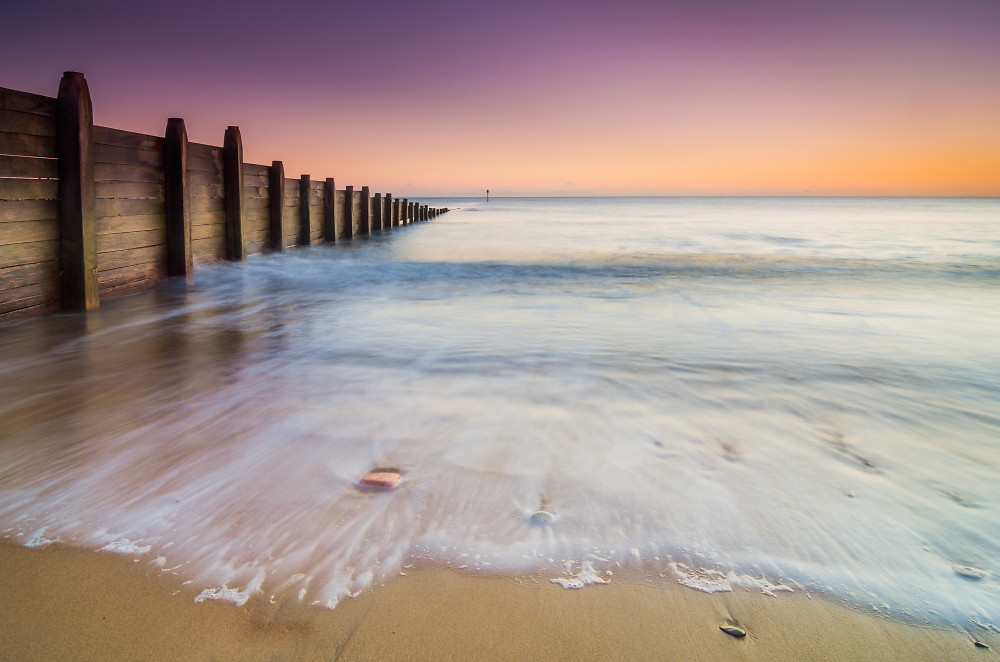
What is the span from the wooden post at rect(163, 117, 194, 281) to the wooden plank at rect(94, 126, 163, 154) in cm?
13

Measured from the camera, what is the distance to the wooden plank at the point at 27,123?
13.5 ft

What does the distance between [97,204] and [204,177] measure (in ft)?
7.77

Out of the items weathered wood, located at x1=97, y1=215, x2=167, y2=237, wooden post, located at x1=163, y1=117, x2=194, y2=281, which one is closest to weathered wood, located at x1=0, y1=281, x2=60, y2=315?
weathered wood, located at x1=97, y1=215, x2=167, y2=237

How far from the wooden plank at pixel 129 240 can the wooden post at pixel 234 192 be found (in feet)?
5.75

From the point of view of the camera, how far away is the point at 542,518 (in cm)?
179

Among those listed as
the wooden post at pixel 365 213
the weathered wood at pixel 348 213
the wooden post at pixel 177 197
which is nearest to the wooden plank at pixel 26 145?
the wooden post at pixel 177 197

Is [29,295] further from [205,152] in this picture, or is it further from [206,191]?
[205,152]

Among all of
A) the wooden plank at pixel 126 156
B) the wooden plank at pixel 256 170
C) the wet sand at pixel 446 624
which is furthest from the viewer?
the wooden plank at pixel 256 170

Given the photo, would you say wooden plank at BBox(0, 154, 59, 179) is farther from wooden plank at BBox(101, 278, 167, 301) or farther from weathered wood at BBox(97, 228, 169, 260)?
wooden plank at BBox(101, 278, 167, 301)

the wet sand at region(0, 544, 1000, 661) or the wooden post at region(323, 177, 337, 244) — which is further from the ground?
the wooden post at region(323, 177, 337, 244)

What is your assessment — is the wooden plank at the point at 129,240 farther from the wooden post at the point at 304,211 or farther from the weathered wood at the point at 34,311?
the wooden post at the point at 304,211

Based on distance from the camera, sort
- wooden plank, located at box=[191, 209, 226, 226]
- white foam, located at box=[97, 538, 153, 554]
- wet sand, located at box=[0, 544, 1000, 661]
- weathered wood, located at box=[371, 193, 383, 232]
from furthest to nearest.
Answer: weathered wood, located at box=[371, 193, 383, 232] < wooden plank, located at box=[191, 209, 226, 226] < white foam, located at box=[97, 538, 153, 554] < wet sand, located at box=[0, 544, 1000, 661]

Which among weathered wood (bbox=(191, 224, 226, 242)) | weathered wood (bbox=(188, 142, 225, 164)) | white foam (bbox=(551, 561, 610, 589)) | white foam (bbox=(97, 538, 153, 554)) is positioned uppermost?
weathered wood (bbox=(188, 142, 225, 164))

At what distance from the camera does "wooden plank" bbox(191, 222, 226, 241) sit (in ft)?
24.2
